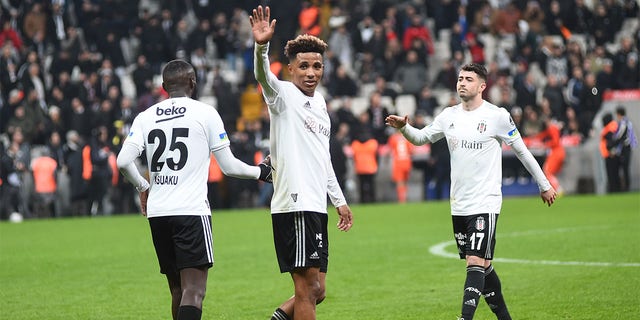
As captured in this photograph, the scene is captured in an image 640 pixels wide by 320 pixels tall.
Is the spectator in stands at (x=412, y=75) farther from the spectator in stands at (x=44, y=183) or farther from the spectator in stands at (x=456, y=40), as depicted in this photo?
the spectator in stands at (x=44, y=183)

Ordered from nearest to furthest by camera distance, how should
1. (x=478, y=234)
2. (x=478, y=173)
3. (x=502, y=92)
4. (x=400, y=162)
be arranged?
(x=478, y=234) < (x=478, y=173) < (x=400, y=162) < (x=502, y=92)

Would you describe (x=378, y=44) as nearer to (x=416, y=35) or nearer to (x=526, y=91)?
(x=416, y=35)

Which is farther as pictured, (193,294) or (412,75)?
(412,75)

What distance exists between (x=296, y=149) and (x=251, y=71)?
25.9 metres

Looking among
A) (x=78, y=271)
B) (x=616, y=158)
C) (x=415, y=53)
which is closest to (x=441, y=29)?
(x=415, y=53)

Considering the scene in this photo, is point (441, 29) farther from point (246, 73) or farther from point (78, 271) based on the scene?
point (78, 271)

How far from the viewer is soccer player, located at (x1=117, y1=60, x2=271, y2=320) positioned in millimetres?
8578

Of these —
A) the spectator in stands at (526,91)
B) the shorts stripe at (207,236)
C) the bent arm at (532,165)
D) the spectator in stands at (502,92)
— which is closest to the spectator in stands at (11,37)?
the spectator in stands at (502,92)

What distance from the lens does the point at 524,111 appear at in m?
31.5

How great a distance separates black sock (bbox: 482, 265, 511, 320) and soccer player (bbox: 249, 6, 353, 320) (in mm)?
1752

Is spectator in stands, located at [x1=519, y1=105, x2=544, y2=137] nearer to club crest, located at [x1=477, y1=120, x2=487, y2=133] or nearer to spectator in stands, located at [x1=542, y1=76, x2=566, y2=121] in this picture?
spectator in stands, located at [x1=542, y1=76, x2=566, y2=121]

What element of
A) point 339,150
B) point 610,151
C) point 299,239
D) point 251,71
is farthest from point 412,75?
point 299,239

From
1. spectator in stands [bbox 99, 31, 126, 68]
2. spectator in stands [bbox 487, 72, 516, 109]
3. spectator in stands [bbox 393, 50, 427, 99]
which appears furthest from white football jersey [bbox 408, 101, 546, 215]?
spectator in stands [bbox 99, 31, 126, 68]

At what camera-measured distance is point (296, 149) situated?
345 inches
